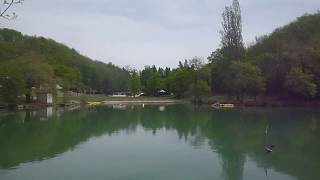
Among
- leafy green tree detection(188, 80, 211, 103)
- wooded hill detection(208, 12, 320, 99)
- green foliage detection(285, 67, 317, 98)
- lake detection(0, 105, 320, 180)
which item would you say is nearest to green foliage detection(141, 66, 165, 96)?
leafy green tree detection(188, 80, 211, 103)

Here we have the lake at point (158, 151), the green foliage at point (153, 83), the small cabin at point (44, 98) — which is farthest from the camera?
the green foliage at point (153, 83)

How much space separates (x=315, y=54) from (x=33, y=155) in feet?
145

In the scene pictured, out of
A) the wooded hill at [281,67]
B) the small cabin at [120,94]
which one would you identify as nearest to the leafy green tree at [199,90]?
the wooded hill at [281,67]

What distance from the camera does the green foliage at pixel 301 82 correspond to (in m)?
52.3

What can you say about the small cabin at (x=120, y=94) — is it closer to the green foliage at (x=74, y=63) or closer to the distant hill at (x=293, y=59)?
the green foliage at (x=74, y=63)

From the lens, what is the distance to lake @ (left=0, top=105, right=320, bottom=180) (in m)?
14.9

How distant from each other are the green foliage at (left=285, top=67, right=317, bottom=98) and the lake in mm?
20880

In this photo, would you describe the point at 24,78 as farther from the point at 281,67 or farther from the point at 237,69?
the point at 281,67

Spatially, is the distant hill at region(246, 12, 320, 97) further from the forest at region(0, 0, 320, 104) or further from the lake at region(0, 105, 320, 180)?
the lake at region(0, 105, 320, 180)

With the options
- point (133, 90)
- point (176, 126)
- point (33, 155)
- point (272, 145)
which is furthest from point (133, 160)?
point (133, 90)

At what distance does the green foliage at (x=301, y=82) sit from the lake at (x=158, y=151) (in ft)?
68.5

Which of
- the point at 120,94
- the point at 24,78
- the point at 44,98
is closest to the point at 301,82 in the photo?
the point at 44,98

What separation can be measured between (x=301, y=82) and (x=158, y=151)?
122ft

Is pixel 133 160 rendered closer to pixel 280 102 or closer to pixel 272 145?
pixel 272 145
